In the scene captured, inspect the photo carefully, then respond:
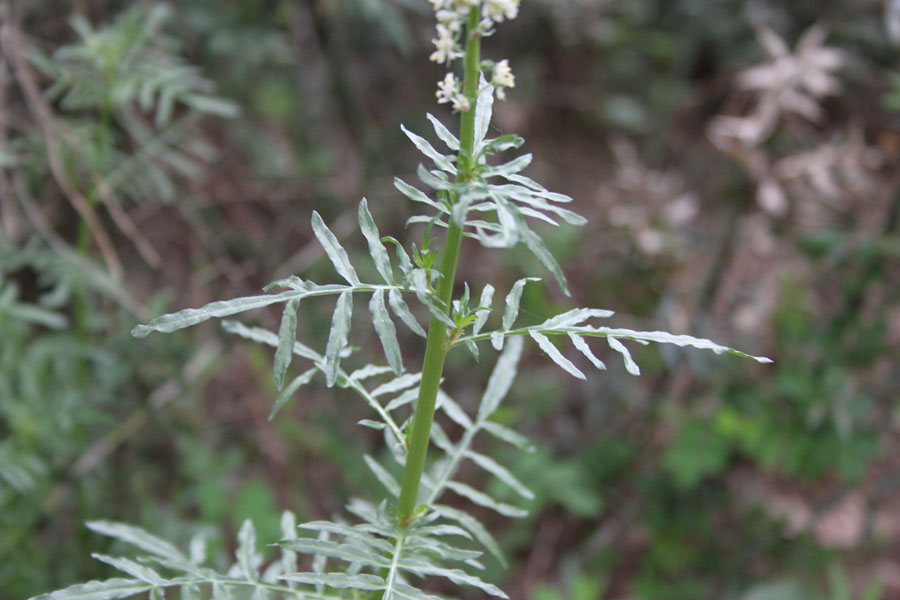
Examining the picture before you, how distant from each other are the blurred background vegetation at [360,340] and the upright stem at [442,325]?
110 cm

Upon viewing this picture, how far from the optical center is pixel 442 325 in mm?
1055

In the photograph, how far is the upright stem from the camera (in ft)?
3.10

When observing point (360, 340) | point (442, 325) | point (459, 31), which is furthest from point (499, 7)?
point (360, 340)

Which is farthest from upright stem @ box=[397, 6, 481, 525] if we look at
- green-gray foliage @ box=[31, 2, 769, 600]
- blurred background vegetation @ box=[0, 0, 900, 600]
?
blurred background vegetation @ box=[0, 0, 900, 600]

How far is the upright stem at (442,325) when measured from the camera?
0.94 meters

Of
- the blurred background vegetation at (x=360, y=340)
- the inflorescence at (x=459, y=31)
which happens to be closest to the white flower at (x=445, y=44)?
the inflorescence at (x=459, y=31)

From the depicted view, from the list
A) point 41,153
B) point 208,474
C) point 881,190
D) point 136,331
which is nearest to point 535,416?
point 208,474

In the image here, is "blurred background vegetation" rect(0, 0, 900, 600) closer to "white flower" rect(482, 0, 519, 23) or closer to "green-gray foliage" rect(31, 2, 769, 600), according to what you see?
"green-gray foliage" rect(31, 2, 769, 600)

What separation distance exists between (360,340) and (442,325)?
235cm

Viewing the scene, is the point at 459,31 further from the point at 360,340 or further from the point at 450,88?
the point at 360,340

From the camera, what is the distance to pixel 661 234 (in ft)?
10.1

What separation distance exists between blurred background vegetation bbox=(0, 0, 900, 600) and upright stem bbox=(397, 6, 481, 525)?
110cm

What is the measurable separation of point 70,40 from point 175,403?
4.27 ft

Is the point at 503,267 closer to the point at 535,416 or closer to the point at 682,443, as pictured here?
the point at 535,416
